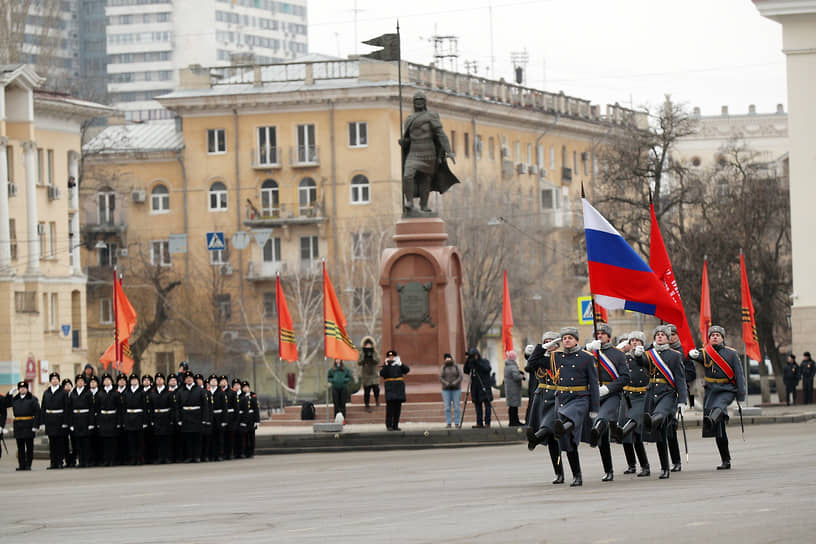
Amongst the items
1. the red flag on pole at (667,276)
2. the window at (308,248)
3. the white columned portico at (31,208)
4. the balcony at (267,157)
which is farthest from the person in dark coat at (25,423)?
the balcony at (267,157)

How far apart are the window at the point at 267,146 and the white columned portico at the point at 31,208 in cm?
1766

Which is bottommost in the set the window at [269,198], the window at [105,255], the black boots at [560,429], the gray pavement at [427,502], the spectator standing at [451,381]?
the gray pavement at [427,502]

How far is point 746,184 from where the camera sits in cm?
6131

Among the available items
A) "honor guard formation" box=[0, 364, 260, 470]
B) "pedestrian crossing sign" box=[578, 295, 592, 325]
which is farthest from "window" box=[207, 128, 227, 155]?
"honor guard formation" box=[0, 364, 260, 470]

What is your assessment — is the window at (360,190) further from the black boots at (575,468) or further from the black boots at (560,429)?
the black boots at (560,429)

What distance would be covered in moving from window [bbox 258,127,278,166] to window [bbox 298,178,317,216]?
170 centimetres

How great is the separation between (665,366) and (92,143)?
69203mm

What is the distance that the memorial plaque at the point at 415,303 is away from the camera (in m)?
36.0

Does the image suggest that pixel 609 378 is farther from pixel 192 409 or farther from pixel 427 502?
pixel 192 409

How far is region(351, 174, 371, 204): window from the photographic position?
81.6m

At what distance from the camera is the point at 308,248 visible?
82.7 meters

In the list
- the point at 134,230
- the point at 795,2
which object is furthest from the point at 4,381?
the point at 795,2

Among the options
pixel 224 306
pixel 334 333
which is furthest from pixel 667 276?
pixel 224 306

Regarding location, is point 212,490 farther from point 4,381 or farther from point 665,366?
point 4,381
